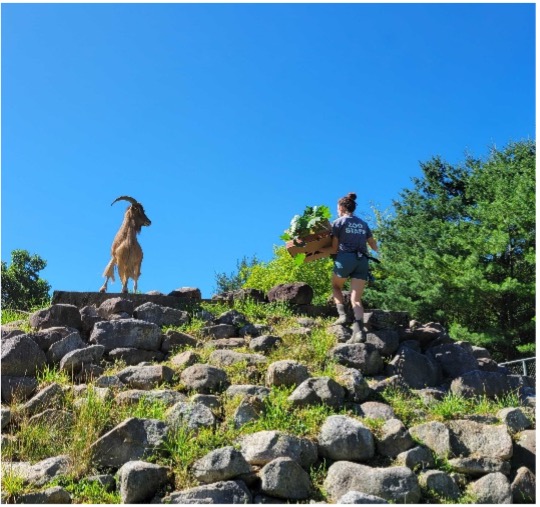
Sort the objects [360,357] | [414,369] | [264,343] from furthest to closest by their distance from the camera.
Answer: [264,343] → [414,369] → [360,357]

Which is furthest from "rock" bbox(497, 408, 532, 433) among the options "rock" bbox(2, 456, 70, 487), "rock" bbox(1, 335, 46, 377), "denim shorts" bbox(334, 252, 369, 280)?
"rock" bbox(1, 335, 46, 377)

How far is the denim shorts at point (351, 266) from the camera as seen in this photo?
11.0 m

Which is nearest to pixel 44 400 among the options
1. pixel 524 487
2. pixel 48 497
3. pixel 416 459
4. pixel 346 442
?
pixel 48 497

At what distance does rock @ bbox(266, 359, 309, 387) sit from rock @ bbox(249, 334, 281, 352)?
105 centimetres

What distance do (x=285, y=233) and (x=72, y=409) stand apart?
15.3ft

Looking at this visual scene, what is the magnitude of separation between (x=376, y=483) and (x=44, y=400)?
4.22m

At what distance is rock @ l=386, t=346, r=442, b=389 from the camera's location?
33.3ft

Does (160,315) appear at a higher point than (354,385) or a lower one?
higher

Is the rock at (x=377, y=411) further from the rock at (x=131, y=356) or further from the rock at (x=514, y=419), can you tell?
the rock at (x=131, y=356)

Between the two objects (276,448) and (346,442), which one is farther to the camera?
(346,442)

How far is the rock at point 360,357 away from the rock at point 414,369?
0.24 m

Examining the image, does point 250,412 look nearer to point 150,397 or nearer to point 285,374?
point 285,374

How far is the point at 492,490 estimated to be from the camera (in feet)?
25.5

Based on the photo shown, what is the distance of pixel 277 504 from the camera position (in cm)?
720
